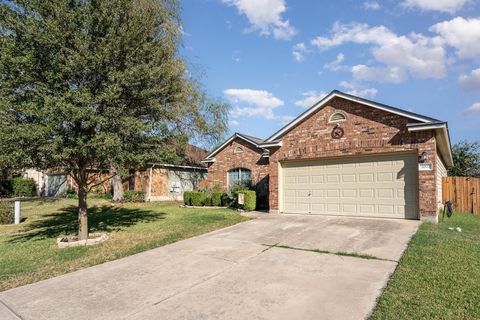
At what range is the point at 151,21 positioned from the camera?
9.30 meters

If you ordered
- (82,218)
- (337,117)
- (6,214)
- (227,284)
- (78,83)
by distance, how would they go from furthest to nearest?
(6,214) < (337,117) < (82,218) < (78,83) < (227,284)

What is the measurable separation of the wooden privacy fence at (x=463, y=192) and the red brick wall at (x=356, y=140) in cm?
613

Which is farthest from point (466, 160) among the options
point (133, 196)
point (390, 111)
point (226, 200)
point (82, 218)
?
point (82, 218)

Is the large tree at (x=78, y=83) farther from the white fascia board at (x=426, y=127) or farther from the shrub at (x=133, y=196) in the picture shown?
the shrub at (x=133, y=196)

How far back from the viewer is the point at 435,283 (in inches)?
189

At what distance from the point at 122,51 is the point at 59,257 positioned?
5277mm

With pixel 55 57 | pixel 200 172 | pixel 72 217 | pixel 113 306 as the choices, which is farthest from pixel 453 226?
pixel 200 172

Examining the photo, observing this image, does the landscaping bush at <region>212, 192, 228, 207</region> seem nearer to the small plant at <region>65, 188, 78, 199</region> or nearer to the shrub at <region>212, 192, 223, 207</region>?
the shrub at <region>212, 192, 223, 207</region>

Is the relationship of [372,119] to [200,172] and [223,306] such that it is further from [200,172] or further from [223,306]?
[200,172]

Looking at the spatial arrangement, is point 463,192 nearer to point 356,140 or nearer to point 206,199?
point 356,140

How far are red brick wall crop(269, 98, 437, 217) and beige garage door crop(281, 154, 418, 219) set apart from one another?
1.18ft

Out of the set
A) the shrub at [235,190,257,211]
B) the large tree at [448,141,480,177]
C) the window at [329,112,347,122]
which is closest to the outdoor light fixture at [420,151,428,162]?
the window at [329,112,347,122]

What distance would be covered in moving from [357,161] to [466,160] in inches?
889

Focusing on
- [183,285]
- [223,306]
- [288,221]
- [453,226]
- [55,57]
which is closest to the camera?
[223,306]
